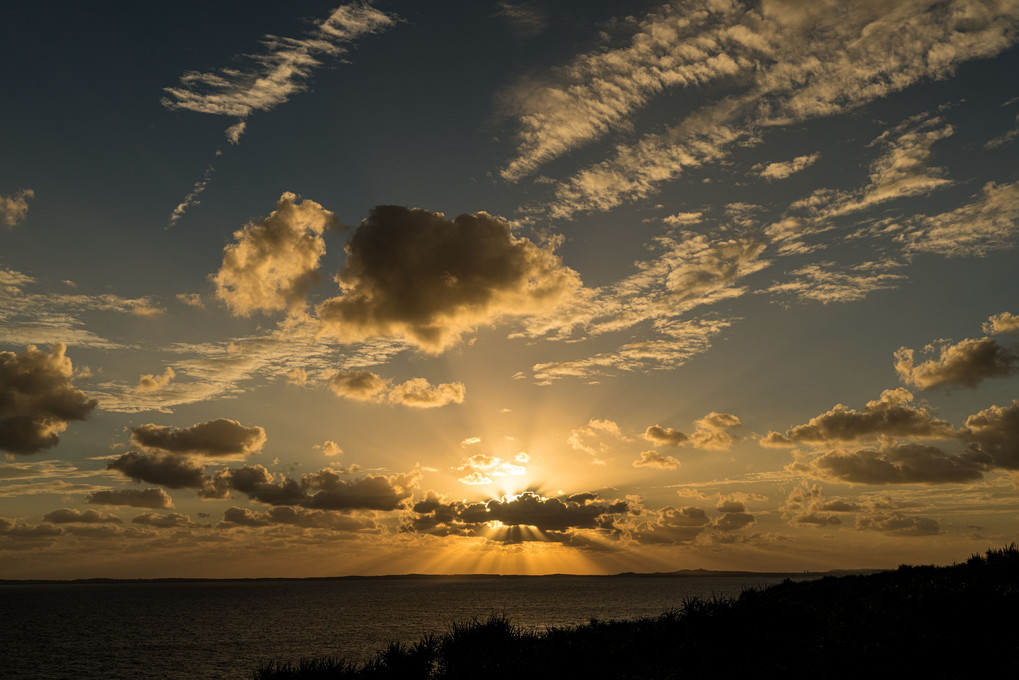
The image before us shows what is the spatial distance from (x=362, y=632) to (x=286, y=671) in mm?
86973

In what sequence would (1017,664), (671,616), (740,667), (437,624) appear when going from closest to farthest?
1. (1017,664)
2. (740,667)
3. (671,616)
4. (437,624)

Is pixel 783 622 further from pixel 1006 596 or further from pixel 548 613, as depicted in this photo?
pixel 548 613

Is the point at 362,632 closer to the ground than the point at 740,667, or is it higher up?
closer to the ground

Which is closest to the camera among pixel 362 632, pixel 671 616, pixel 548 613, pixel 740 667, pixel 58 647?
pixel 740 667

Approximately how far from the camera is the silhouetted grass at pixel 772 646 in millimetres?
15500

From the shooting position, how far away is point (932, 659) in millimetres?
15172

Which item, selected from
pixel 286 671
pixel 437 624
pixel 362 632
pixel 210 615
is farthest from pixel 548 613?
pixel 286 671

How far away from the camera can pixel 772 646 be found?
18781mm

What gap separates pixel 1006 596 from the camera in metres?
18.1

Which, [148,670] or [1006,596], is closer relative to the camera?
[1006,596]

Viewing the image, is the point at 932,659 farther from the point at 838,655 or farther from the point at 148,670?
the point at 148,670

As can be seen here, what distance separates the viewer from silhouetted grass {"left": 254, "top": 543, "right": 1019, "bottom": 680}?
15.5m

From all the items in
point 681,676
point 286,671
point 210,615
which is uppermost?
point 681,676

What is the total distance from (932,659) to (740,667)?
4.63m
